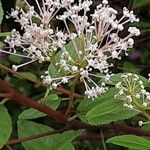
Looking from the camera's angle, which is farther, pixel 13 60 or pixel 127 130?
pixel 13 60

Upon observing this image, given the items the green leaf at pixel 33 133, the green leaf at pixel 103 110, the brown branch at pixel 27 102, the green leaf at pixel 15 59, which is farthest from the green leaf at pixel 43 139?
the green leaf at pixel 15 59

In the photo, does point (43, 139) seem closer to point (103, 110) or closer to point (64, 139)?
point (64, 139)

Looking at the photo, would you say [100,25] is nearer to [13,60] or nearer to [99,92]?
[99,92]

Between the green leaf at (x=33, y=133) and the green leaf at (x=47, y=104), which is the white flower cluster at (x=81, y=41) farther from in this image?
the green leaf at (x=33, y=133)

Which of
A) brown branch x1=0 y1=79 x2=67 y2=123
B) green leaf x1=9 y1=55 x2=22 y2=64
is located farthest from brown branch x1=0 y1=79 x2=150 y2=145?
green leaf x1=9 y1=55 x2=22 y2=64

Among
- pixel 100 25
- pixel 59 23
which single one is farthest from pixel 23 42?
pixel 59 23

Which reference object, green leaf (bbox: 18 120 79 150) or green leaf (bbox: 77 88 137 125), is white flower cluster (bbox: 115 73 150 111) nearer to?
green leaf (bbox: 77 88 137 125)
